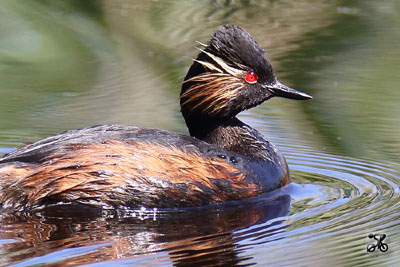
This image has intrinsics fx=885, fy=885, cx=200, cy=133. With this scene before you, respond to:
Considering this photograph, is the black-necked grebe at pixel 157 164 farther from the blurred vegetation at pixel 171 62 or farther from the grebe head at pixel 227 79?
the blurred vegetation at pixel 171 62

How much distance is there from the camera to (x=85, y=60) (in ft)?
36.6

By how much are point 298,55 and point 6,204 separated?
18.3ft

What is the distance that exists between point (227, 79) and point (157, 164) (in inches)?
42.6

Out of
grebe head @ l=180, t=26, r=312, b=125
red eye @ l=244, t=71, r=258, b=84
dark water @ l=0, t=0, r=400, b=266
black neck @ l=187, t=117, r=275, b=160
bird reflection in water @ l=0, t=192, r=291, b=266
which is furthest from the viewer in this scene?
black neck @ l=187, t=117, r=275, b=160

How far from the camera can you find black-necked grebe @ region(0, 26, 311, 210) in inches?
264

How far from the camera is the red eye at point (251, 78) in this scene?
24.4 feet

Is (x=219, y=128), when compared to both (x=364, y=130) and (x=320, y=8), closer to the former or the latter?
(x=364, y=130)

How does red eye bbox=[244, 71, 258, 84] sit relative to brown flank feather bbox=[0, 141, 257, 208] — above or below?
above

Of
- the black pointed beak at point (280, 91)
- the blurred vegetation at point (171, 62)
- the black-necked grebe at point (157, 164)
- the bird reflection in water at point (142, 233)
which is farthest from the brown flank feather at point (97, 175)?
the blurred vegetation at point (171, 62)

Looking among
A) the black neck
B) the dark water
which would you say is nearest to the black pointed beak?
the black neck

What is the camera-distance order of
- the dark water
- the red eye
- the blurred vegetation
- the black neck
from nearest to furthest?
the dark water → the red eye → the black neck → the blurred vegetation

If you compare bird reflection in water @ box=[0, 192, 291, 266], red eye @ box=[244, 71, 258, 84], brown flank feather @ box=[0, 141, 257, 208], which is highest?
red eye @ box=[244, 71, 258, 84]

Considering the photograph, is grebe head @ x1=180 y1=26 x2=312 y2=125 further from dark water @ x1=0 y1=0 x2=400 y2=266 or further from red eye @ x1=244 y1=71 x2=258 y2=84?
dark water @ x1=0 y1=0 x2=400 y2=266

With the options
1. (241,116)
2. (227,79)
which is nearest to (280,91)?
(227,79)
